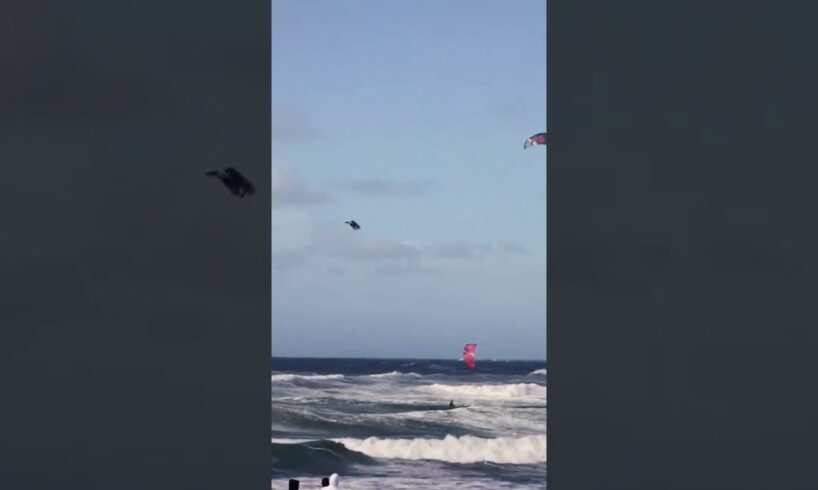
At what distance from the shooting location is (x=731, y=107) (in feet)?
18.2

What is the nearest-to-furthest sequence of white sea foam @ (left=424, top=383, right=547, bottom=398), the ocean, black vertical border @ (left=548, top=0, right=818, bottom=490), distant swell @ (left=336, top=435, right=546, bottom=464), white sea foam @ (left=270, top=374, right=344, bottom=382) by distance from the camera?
black vertical border @ (left=548, top=0, right=818, bottom=490)
the ocean
distant swell @ (left=336, top=435, right=546, bottom=464)
white sea foam @ (left=424, top=383, right=547, bottom=398)
white sea foam @ (left=270, top=374, right=344, bottom=382)

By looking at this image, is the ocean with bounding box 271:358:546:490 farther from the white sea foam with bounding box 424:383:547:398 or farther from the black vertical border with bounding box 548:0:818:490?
the black vertical border with bounding box 548:0:818:490

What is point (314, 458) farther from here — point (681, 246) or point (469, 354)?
point (681, 246)

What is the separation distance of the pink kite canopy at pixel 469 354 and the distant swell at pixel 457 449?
21.9 ft

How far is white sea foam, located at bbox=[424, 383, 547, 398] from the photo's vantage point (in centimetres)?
2658

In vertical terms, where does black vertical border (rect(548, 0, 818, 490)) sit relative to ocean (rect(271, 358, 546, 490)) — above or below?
above

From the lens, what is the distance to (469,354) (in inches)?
1108

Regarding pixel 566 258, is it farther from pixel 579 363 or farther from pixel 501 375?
pixel 501 375
